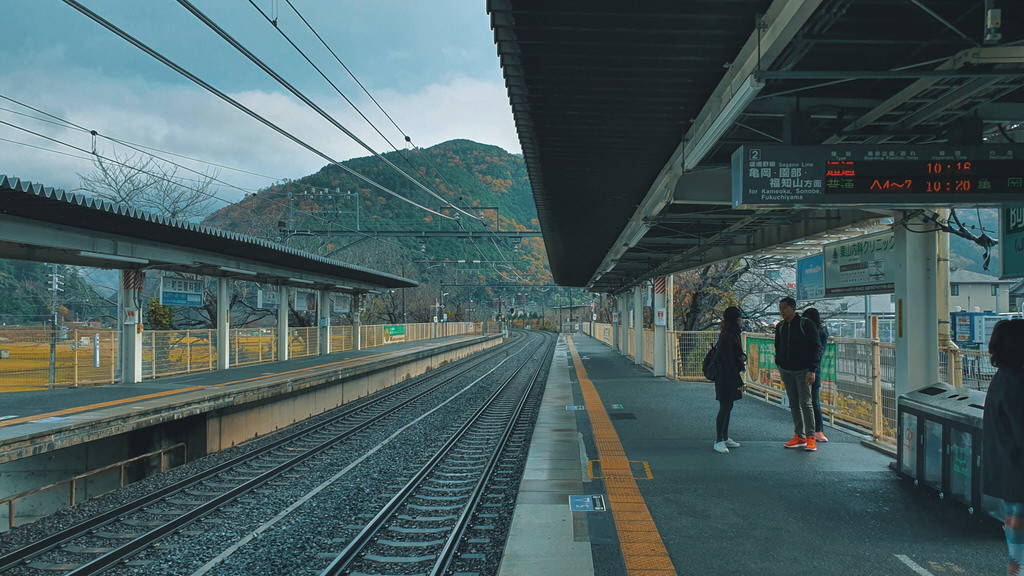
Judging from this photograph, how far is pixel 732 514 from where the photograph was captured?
17.3 feet

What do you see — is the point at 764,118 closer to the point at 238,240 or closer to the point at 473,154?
the point at 238,240

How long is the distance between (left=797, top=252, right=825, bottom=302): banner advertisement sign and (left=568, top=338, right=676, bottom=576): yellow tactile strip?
12.3 feet

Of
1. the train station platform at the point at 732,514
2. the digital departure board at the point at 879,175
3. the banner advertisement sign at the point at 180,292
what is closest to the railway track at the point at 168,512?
the train station platform at the point at 732,514

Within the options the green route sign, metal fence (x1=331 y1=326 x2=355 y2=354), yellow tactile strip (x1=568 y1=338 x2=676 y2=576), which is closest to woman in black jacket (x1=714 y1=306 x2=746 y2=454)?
yellow tactile strip (x1=568 y1=338 x2=676 y2=576)

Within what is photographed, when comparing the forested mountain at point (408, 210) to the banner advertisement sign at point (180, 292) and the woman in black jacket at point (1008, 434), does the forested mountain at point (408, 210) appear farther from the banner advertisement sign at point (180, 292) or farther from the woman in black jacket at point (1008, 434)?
the woman in black jacket at point (1008, 434)

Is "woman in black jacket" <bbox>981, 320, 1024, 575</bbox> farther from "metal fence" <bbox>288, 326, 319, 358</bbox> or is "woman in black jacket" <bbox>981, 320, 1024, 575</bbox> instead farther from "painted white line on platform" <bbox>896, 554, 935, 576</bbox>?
"metal fence" <bbox>288, 326, 319, 358</bbox>

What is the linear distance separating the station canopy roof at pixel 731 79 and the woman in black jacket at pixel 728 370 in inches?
61.9

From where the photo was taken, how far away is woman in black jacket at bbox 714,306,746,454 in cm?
736

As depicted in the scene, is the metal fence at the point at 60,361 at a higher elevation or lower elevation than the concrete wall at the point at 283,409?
higher

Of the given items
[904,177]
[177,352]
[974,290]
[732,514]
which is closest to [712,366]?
[732,514]

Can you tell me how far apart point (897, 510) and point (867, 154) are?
2.95 m

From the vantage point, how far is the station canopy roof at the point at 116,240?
1023cm

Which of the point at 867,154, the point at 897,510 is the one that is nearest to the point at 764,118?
the point at 867,154

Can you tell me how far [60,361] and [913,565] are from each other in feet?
55.7
